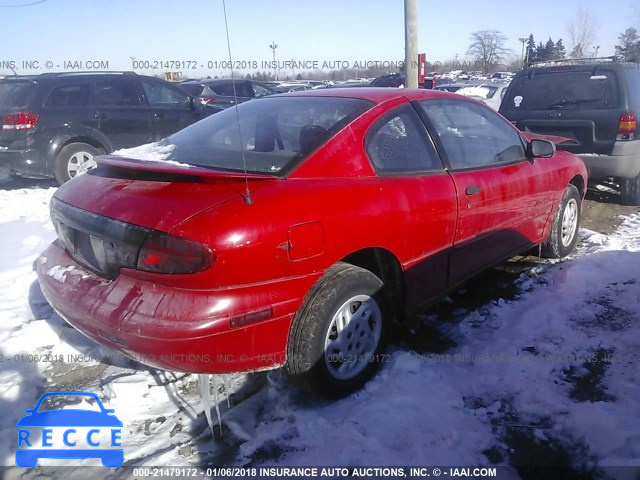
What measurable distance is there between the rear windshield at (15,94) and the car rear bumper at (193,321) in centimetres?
586

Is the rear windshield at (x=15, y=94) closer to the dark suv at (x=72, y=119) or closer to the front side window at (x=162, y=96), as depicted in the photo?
the dark suv at (x=72, y=119)

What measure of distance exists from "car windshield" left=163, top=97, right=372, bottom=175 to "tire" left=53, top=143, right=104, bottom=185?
4691 millimetres

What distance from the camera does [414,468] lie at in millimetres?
2184

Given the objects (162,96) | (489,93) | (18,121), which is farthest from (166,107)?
(489,93)

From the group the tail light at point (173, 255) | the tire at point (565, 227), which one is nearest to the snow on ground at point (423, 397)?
the tire at point (565, 227)

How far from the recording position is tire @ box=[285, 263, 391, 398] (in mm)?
2420

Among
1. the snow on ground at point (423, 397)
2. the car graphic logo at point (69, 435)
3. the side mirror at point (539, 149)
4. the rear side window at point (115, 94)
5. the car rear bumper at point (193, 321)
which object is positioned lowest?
the snow on ground at point (423, 397)

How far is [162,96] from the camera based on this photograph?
8547 mm

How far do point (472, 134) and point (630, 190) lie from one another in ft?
13.1

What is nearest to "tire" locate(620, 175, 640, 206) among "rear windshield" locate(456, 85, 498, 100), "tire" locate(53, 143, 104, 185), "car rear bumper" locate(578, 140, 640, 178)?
"car rear bumper" locate(578, 140, 640, 178)

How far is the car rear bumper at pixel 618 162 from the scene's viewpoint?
599 centimetres

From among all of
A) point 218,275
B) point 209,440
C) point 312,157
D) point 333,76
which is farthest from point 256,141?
point 333,76

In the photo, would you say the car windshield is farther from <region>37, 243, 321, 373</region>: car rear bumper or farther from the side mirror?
the side mirror

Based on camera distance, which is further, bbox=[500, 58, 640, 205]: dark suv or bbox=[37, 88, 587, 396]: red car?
bbox=[500, 58, 640, 205]: dark suv
